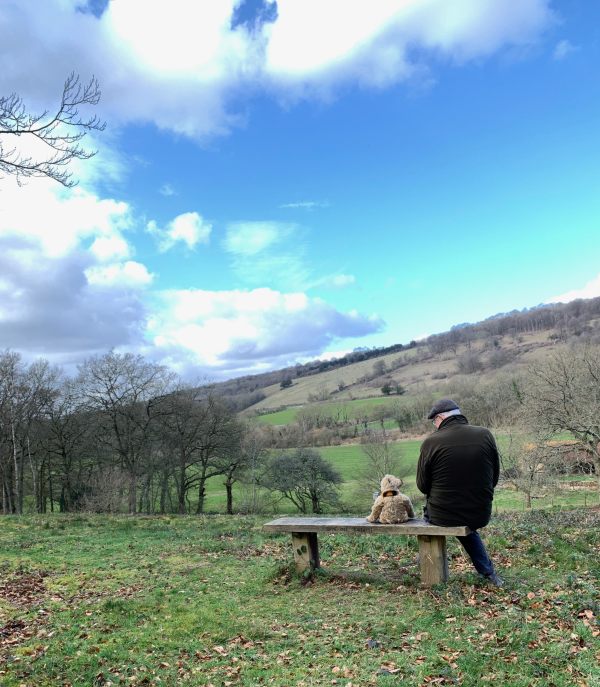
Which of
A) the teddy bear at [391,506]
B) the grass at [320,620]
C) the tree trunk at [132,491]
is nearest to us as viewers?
the grass at [320,620]

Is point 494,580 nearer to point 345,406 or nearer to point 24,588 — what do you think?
point 24,588

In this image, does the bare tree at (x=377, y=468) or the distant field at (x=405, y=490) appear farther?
the bare tree at (x=377, y=468)

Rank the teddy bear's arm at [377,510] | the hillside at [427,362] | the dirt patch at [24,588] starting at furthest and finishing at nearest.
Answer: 1. the hillside at [427,362]
2. the dirt patch at [24,588]
3. the teddy bear's arm at [377,510]

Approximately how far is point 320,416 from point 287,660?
274ft

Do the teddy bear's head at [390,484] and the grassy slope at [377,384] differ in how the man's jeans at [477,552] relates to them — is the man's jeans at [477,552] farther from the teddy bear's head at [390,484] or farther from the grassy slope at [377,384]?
the grassy slope at [377,384]

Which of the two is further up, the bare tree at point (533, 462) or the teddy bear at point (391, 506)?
the teddy bear at point (391, 506)

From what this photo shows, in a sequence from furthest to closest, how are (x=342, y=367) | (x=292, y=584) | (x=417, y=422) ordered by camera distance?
(x=342, y=367)
(x=417, y=422)
(x=292, y=584)

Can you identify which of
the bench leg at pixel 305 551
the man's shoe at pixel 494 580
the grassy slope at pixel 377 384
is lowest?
the man's shoe at pixel 494 580

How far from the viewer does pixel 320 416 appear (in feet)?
288

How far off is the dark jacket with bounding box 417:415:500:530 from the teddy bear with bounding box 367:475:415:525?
58 centimetres

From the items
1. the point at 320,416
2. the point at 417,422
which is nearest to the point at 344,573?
the point at 417,422

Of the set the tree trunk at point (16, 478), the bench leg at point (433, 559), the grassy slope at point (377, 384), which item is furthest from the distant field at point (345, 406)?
the bench leg at point (433, 559)

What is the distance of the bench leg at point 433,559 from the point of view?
6.70 meters

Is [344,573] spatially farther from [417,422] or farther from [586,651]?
[417,422]
